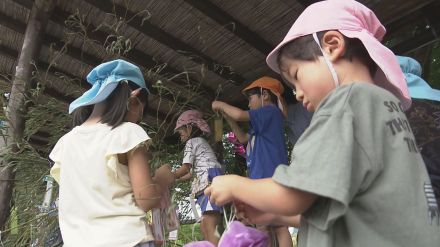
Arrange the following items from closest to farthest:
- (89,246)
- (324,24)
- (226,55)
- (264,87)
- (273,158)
A: (324,24) → (89,246) → (273,158) → (264,87) → (226,55)

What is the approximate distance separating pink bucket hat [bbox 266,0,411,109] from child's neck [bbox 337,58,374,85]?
0.03 metres

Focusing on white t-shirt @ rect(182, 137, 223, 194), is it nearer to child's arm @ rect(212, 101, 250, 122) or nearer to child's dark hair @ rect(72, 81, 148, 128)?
child's arm @ rect(212, 101, 250, 122)

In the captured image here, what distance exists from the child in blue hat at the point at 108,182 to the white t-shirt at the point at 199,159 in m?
1.04

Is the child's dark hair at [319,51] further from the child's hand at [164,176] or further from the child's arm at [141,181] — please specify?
the child's hand at [164,176]

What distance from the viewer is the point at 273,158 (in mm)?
2518

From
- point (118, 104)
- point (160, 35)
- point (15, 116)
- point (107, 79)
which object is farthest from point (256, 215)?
point (160, 35)

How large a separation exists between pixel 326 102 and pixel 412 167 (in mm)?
193

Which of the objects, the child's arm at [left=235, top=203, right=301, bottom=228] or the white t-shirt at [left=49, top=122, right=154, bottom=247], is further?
the white t-shirt at [left=49, top=122, right=154, bottom=247]

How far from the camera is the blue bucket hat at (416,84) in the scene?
144 cm

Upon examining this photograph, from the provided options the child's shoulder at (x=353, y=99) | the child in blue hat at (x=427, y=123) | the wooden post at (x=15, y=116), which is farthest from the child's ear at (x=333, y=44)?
the wooden post at (x=15, y=116)

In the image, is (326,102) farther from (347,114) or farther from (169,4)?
(169,4)

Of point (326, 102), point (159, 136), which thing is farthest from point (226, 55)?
point (326, 102)

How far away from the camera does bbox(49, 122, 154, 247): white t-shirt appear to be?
123cm

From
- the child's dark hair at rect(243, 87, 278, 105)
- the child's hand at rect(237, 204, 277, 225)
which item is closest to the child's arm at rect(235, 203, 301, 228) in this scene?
the child's hand at rect(237, 204, 277, 225)
